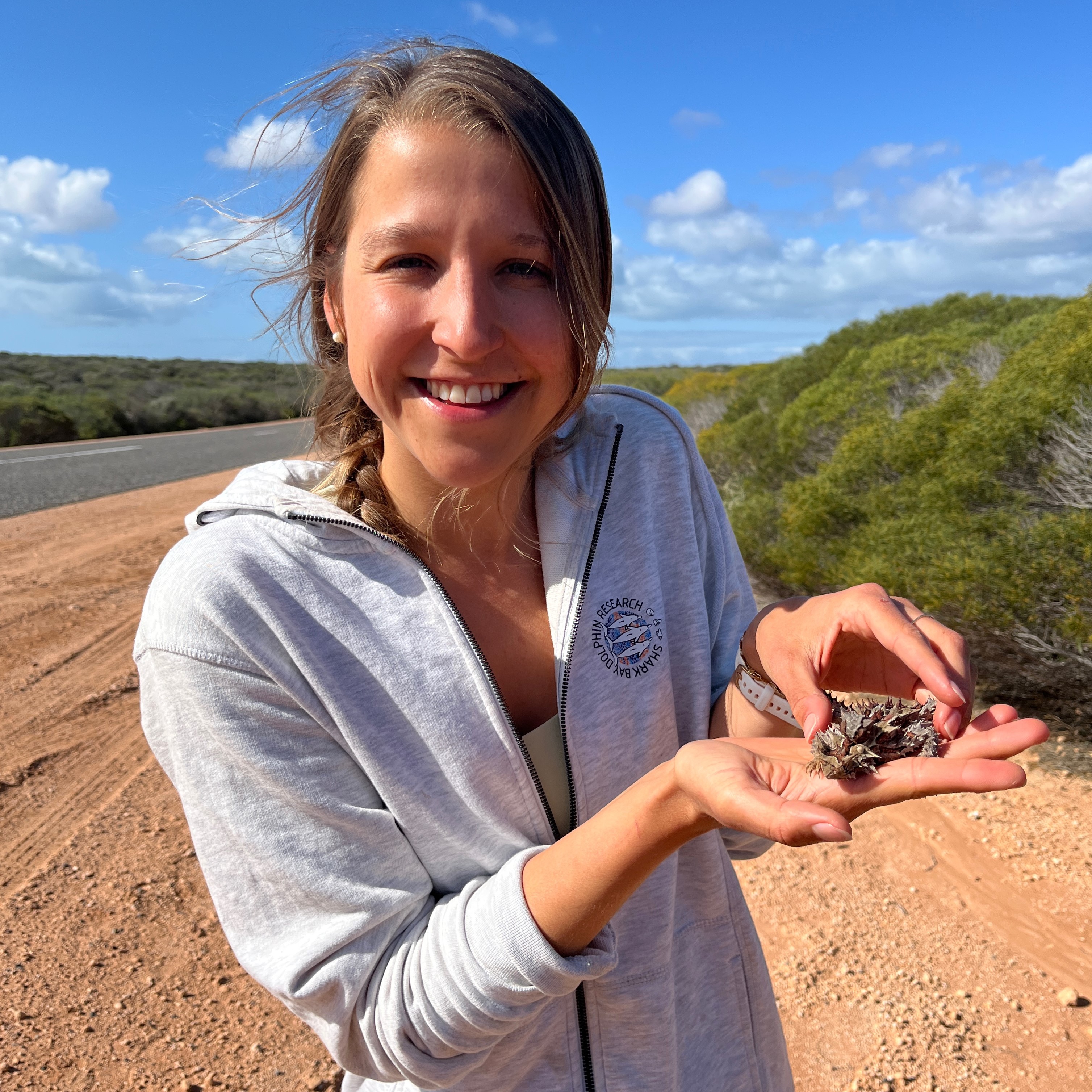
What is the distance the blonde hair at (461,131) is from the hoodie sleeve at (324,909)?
0.44 metres

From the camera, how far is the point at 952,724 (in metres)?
1.36

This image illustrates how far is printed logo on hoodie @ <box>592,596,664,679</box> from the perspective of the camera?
5.40ft

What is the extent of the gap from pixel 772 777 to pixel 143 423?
35.1 metres

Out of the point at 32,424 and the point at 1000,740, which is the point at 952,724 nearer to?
the point at 1000,740

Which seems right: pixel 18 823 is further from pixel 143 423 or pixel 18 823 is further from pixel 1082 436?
pixel 143 423

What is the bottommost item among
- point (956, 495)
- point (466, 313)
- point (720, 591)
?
point (956, 495)

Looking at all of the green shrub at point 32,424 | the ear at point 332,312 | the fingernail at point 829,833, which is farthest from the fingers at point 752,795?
the green shrub at point 32,424

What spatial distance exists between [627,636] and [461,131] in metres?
0.94

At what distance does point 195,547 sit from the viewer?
1456mm

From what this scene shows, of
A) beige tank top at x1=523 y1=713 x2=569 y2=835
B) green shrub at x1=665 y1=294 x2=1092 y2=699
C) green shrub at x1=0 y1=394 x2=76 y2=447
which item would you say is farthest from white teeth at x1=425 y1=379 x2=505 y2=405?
green shrub at x1=0 y1=394 x2=76 y2=447

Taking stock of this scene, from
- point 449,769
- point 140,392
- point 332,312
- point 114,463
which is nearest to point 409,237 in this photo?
point 332,312

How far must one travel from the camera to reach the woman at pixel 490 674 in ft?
4.40

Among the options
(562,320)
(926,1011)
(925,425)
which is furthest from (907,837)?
(562,320)

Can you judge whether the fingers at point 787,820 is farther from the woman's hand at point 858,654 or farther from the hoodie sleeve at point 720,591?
the hoodie sleeve at point 720,591
